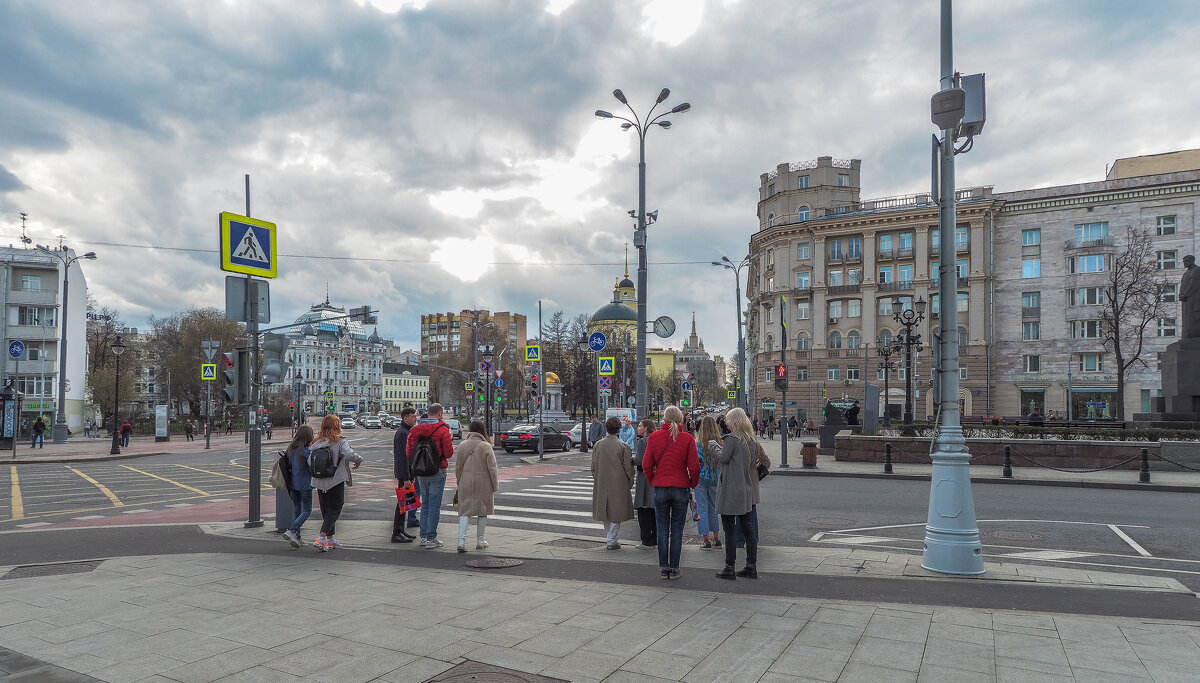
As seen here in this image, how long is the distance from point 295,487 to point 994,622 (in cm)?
850

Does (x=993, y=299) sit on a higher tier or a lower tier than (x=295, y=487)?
higher

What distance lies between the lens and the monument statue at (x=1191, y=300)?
22453 millimetres

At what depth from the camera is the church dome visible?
11244 centimetres

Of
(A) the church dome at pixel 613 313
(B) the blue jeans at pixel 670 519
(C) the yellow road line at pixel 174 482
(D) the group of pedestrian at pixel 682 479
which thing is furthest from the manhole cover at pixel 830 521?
(A) the church dome at pixel 613 313

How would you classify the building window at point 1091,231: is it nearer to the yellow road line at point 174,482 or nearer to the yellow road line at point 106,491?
the yellow road line at point 174,482

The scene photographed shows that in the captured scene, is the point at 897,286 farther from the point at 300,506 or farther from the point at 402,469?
the point at 300,506

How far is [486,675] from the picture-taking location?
4715 mm

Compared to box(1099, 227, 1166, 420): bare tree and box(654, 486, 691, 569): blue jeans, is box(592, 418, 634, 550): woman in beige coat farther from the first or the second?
box(1099, 227, 1166, 420): bare tree

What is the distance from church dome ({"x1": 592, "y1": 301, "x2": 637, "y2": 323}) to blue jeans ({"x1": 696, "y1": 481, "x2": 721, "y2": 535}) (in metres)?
100

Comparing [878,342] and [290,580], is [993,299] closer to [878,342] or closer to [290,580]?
[878,342]

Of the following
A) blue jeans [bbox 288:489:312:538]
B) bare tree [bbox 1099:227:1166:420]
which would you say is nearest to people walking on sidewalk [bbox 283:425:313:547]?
blue jeans [bbox 288:489:312:538]

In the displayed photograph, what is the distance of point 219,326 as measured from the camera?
74.3 metres

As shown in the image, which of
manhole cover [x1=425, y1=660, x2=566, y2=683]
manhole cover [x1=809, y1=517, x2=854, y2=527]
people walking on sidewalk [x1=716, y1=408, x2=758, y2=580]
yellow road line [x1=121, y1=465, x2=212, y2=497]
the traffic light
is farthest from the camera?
yellow road line [x1=121, y1=465, x2=212, y2=497]

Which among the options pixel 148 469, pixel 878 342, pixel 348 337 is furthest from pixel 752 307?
pixel 348 337
